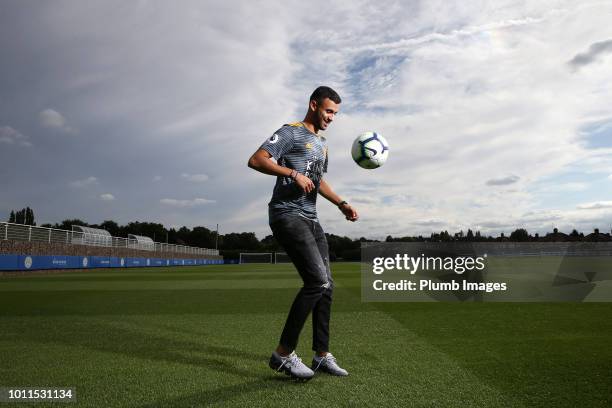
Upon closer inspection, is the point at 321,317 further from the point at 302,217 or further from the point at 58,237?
the point at 58,237

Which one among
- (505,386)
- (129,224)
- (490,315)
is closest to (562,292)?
(490,315)

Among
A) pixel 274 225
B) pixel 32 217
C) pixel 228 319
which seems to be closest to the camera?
pixel 274 225

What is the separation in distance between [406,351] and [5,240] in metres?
26.2

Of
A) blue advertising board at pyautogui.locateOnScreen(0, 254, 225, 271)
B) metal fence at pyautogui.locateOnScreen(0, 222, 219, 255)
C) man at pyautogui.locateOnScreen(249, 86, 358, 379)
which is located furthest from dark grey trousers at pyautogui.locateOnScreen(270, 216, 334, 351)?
metal fence at pyautogui.locateOnScreen(0, 222, 219, 255)

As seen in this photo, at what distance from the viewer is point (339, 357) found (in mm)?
4320

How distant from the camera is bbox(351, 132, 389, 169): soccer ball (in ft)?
15.8

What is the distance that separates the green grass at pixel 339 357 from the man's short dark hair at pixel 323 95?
90.2 inches

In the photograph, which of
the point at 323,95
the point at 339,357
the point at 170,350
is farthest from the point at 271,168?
the point at 170,350

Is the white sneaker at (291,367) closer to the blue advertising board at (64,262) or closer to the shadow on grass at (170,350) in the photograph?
the shadow on grass at (170,350)

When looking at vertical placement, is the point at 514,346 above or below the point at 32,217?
below

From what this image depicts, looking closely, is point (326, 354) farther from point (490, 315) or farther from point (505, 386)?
point (490, 315)

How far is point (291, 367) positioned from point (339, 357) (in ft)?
3.20

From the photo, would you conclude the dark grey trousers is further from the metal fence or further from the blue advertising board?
the metal fence

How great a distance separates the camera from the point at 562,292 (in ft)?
34.8
